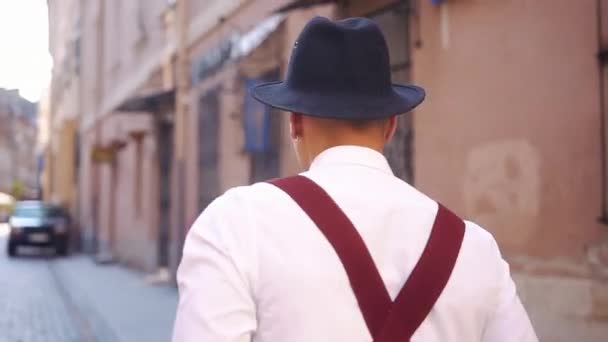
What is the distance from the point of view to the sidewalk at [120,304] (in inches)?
360

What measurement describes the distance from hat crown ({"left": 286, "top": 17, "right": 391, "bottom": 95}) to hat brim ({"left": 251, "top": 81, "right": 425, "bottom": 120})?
0.01 m

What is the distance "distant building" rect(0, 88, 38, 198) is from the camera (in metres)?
73.8

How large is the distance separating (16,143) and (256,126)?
72.5 meters

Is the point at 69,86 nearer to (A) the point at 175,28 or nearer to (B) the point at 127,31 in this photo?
(B) the point at 127,31

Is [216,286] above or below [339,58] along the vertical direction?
below

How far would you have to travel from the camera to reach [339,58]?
165 cm

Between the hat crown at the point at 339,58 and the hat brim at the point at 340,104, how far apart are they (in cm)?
1

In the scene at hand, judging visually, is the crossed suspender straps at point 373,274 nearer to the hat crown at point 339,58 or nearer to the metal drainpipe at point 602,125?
the hat crown at point 339,58

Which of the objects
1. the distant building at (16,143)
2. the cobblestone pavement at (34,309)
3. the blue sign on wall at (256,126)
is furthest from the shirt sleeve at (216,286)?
the distant building at (16,143)

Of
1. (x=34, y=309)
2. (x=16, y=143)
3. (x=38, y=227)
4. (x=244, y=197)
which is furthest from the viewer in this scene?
(x=16, y=143)

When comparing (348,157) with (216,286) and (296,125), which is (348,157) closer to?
(296,125)

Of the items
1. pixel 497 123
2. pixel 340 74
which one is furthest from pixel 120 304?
pixel 340 74

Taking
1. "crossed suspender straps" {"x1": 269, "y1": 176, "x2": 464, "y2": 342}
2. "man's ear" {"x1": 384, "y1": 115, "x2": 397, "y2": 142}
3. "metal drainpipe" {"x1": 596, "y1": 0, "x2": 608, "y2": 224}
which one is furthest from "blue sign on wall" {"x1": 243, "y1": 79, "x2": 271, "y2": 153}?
"crossed suspender straps" {"x1": 269, "y1": 176, "x2": 464, "y2": 342}

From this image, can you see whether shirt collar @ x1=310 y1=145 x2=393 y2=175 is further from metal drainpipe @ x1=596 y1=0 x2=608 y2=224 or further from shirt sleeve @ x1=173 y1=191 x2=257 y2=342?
metal drainpipe @ x1=596 y1=0 x2=608 y2=224
